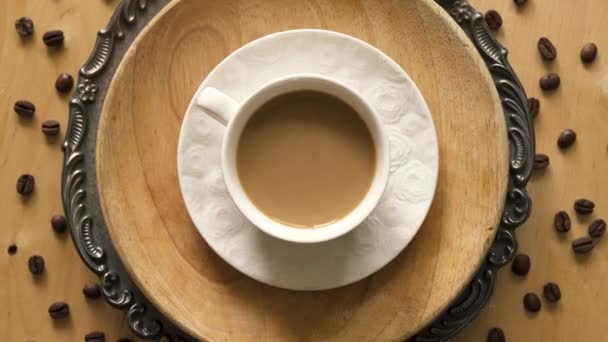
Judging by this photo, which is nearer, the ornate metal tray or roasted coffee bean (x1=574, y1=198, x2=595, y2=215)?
the ornate metal tray

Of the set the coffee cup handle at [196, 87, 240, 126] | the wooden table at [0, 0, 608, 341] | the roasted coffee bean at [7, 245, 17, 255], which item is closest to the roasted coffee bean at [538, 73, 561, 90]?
the wooden table at [0, 0, 608, 341]

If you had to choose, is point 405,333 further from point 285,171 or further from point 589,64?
point 589,64

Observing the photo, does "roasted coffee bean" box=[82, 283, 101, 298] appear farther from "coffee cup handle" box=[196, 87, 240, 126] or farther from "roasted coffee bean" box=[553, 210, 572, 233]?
"roasted coffee bean" box=[553, 210, 572, 233]

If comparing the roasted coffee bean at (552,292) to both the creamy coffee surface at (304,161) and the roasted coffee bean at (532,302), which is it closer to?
the roasted coffee bean at (532,302)

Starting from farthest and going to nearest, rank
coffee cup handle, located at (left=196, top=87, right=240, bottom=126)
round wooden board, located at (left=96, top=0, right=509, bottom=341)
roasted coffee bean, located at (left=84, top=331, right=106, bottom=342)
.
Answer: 1. roasted coffee bean, located at (left=84, top=331, right=106, bottom=342)
2. round wooden board, located at (left=96, top=0, right=509, bottom=341)
3. coffee cup handle, located at (left=196, top=87, right=240, bottom=126)

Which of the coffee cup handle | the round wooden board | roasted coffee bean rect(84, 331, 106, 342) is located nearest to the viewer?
the coffee cup handle

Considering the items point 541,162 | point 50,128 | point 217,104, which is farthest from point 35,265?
point 541,162

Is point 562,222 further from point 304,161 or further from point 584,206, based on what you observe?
point 304,161
